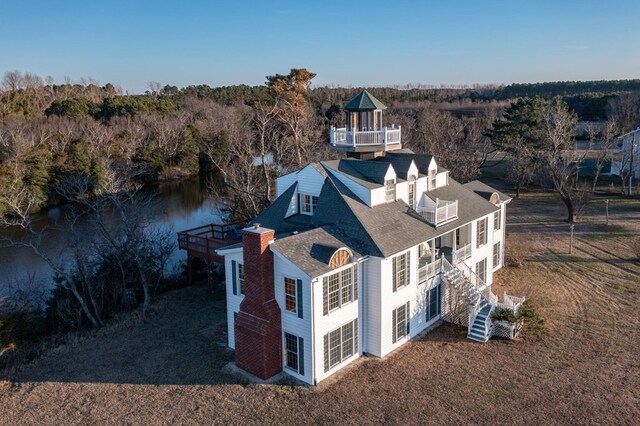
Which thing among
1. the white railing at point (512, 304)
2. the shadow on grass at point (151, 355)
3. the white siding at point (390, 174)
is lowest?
the shadow on grass at point (151, 355)

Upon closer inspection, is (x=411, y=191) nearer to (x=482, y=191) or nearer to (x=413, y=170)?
(x=413, y=170)

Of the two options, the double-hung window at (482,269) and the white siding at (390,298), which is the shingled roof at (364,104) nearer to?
the white siding at (390,298)

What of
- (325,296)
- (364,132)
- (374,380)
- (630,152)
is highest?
(364,132)

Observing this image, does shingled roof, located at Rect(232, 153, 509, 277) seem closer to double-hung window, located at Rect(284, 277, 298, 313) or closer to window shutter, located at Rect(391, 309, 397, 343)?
double-hung window, located at Rect(284, 277, 298, 313)

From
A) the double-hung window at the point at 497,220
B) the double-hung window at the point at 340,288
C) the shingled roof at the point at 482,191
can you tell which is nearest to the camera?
the double-hung window at the point at 340,288

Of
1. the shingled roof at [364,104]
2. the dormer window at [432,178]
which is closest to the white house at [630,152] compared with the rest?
the dormer window at [432,178]

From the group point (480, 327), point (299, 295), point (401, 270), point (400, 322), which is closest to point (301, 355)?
point (299, 295)
